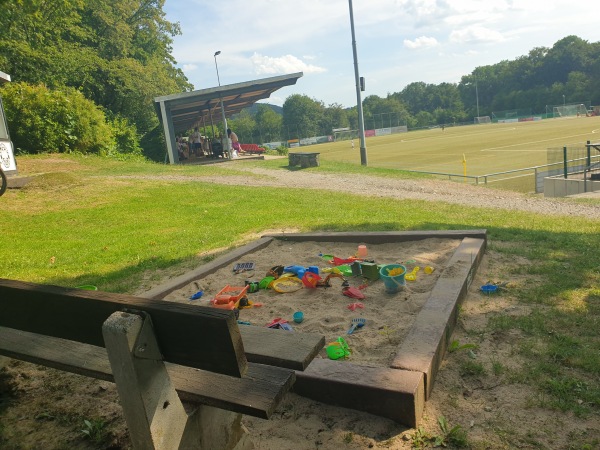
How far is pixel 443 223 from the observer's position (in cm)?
795

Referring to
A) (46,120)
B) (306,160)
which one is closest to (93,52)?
(46,120)

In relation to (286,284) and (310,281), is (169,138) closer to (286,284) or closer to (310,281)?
(286,284)

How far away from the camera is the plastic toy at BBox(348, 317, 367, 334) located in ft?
12.2

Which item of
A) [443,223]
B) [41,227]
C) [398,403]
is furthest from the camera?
[41,227]

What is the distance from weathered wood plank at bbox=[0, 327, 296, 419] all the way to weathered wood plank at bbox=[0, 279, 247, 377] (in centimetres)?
23

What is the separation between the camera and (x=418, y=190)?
48.2 ft

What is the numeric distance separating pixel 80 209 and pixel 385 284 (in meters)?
8.89

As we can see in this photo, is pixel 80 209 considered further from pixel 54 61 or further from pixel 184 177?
pixel 54 61

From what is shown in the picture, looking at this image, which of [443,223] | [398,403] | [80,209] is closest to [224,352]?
[398,403]

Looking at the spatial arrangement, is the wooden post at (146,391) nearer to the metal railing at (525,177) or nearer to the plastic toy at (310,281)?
the plastic toy at (310,281)

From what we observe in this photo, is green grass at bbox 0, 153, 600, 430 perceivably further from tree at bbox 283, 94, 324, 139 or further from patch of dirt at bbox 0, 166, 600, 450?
tree at bbox 283, 94, 324, 139

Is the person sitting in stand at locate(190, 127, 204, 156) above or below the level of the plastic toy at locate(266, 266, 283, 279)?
above

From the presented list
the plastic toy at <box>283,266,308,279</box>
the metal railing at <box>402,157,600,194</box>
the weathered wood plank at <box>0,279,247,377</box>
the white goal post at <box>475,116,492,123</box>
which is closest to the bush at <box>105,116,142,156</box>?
the metal railing at <box>402,157,600,194</box>

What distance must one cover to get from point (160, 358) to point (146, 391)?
0.13 metres
